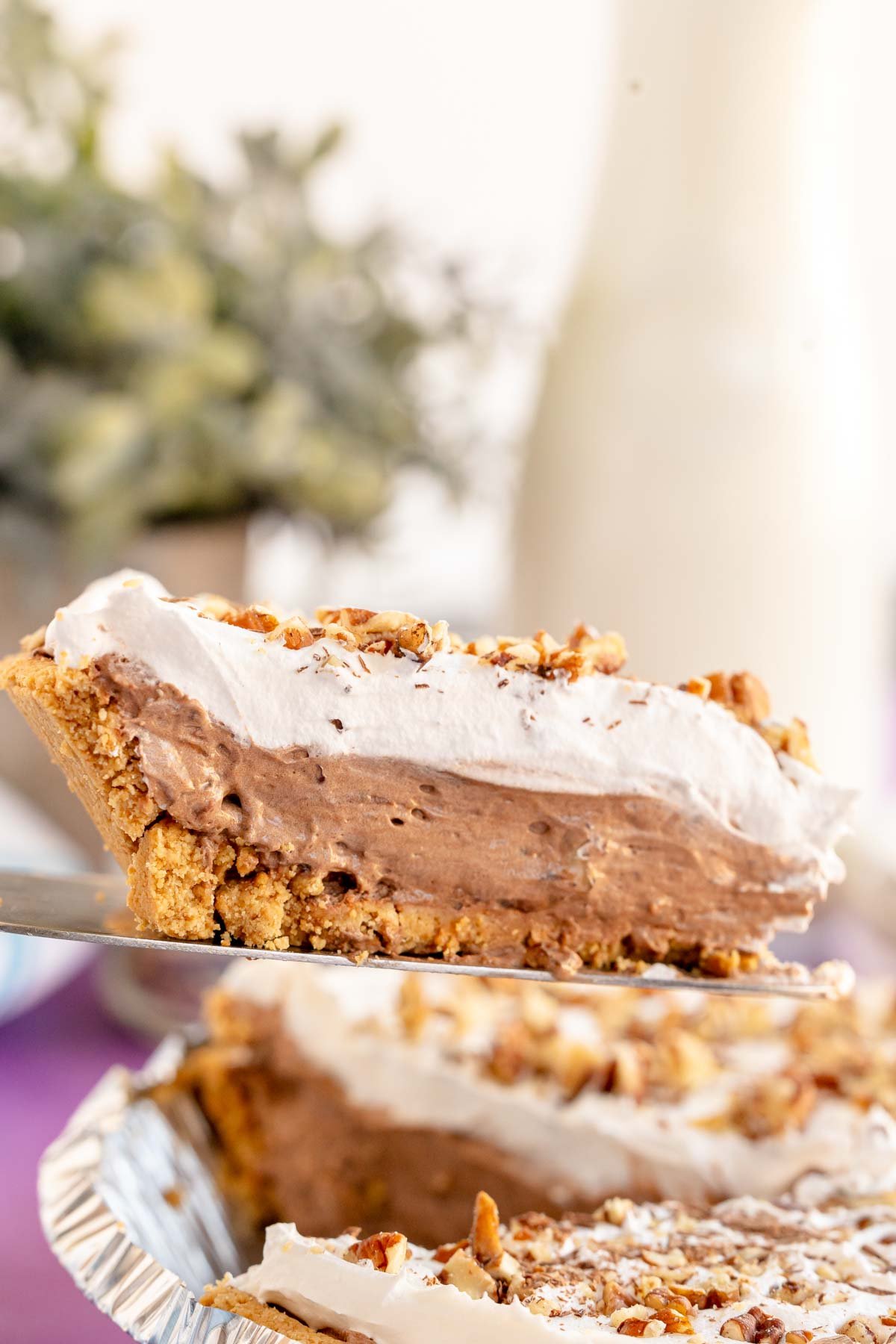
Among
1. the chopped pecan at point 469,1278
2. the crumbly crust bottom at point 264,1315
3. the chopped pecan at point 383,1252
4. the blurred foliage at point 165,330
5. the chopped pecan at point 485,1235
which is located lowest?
the crumbly crust bottom at point 264,1315

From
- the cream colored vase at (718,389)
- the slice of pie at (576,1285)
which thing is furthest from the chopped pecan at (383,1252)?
the cream colored vase at (718,389)

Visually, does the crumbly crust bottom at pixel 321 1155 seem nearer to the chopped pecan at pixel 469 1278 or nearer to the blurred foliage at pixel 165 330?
the chopped pecan at pixel 469 1278

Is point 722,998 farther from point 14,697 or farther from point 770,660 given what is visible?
point 14,697

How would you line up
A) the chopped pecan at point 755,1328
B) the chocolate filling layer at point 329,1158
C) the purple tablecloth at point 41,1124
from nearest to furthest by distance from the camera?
1. the chopped pecan at point 755,1328
2. the purple tablecloth at point 41,1124
3. the chocolate filling layer at point 329,1158

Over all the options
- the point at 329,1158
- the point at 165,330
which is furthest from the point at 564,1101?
the point at 165,330

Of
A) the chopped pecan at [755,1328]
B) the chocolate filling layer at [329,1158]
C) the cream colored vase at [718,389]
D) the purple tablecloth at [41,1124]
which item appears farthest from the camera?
the cream colored vase at [718,389]

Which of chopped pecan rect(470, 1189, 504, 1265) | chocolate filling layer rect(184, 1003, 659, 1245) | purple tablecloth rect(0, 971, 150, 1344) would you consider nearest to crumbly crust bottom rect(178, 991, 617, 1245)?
chocolate filling layer rect(184, 1003, 659, 1245)

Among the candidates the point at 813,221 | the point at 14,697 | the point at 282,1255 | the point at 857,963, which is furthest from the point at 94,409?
the point at 857,963

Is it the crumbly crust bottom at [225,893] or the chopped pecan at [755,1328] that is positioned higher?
the crumbly crust bottom at [225,893]

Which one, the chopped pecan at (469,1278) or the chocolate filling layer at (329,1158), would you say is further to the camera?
the chocolate filling layer at (329,1158)
